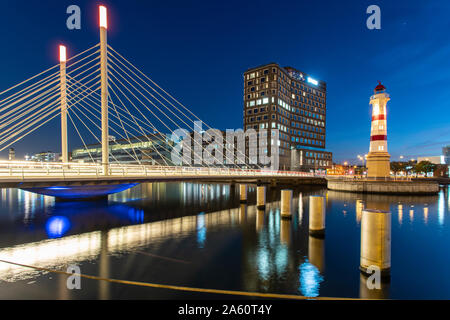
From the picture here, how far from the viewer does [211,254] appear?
1288 cm

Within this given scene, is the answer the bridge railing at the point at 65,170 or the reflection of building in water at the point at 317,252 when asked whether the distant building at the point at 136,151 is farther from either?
the reflection of building in water at the point at 317,252

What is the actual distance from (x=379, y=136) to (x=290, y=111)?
6317 centimetres

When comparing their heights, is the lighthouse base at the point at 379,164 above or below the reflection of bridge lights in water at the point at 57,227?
above

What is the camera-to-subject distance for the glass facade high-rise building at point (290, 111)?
300 feet

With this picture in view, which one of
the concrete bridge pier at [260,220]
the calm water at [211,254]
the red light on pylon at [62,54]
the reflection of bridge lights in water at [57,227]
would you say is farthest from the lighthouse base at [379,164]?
the red light on pylon at [62,54]

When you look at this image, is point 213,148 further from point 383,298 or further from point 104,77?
point 383,298

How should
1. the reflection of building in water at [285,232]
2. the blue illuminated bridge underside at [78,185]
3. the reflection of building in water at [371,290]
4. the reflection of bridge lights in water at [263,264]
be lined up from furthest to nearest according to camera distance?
the blue illuminated bridge underside at [78,185]
the reflection of building in water at [285,232]
the reflection of bridge lights in water at [263,264]
the reflection of building in water at [371,290]

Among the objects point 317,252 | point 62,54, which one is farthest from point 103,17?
point 317,252

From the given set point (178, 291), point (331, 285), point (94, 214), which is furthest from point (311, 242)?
point (94, 214)

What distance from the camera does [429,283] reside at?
9.78 m

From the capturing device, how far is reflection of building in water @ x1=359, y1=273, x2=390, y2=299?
8461 mm

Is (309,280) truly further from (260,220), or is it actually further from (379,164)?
(379,164)

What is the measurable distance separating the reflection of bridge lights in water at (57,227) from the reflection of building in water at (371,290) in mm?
17764
